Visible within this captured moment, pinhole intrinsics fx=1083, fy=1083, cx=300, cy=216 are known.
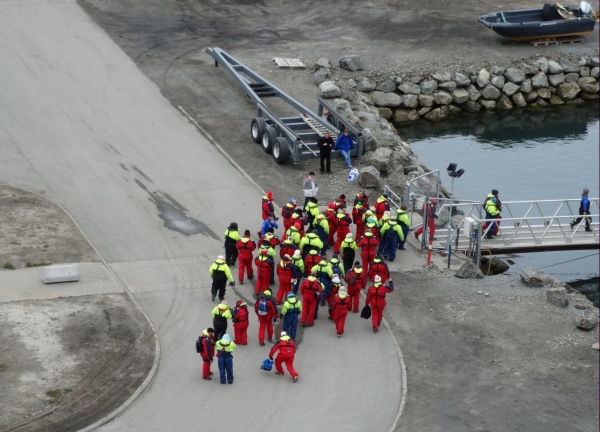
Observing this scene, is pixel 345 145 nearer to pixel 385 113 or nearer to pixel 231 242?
pixel 231 242

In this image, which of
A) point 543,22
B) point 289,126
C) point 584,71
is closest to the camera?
point 289,126

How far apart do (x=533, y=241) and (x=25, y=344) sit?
1468 centimetres

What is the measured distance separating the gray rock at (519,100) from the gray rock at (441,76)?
10.9 ft

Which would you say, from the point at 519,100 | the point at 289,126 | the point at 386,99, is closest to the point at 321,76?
the point at 386,99

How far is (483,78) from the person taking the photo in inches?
1763

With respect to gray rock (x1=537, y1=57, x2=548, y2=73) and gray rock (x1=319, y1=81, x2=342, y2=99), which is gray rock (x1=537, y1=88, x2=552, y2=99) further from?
gray rock (x1=319, y1=81, x2=342, y2=99)

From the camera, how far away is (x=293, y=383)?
2319 centimetres

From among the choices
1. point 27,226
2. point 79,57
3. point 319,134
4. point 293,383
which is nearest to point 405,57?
point 319,134

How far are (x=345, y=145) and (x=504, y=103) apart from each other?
1355cm

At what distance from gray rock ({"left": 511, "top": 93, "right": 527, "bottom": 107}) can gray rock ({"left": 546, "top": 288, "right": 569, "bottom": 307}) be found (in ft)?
65.4

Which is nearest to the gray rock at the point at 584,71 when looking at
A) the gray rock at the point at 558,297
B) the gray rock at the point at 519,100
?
the gray rock at the point at 519,100

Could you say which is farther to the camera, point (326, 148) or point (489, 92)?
point (489, 92)

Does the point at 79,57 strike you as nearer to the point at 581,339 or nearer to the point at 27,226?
the point at 27,226

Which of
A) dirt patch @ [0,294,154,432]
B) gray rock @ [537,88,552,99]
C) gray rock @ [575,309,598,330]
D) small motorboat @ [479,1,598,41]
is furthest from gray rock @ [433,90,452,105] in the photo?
dirt patch @ [0,294,154,432]
